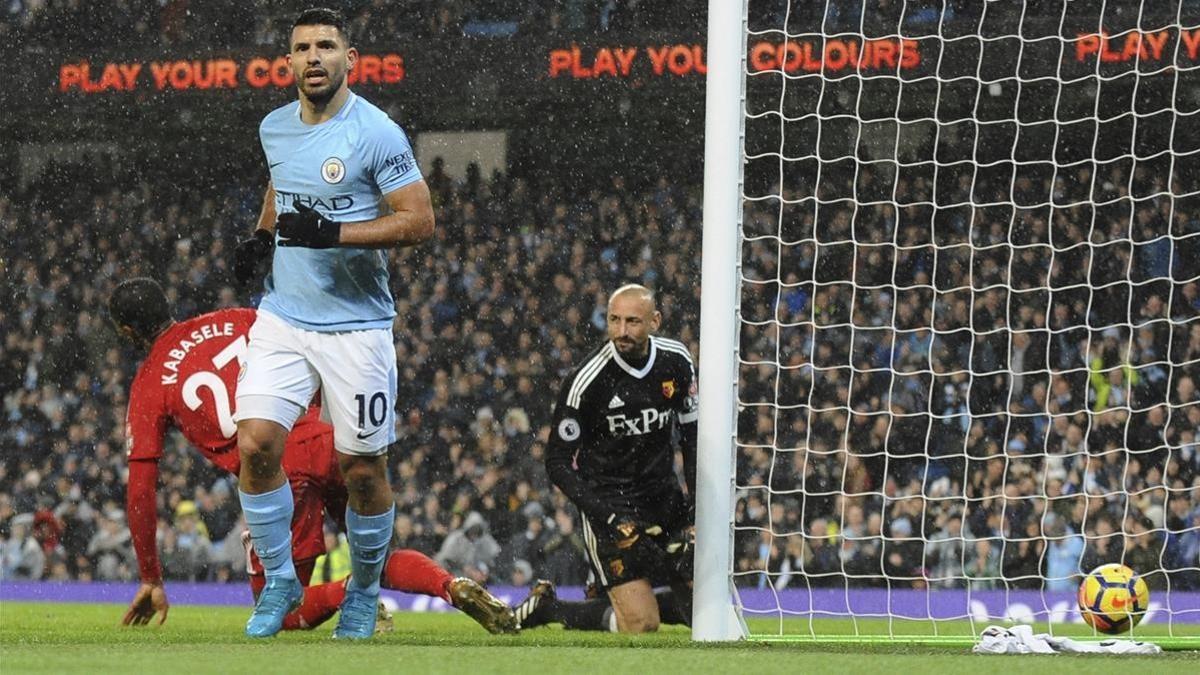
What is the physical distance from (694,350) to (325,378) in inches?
466

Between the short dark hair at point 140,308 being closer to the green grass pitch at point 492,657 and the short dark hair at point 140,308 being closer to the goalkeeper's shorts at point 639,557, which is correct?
the green grass pitch at point 492,657

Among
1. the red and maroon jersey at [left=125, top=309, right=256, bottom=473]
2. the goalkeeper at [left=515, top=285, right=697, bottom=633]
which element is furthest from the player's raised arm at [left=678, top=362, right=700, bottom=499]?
the red and maroon jersey at [left=125, top=309, right=256, bottom=473]

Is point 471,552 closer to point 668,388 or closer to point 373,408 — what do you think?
point 668,388

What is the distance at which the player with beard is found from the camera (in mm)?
5141

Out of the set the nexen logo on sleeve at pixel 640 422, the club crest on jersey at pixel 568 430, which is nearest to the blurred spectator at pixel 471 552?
the nexen logo on sleeve at pixel 640 422

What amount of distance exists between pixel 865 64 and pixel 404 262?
17.9 feet

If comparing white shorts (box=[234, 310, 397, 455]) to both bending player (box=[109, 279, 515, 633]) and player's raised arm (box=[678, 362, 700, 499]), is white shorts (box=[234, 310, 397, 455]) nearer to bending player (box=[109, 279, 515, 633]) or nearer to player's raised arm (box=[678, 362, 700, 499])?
bending player (box=[109, 279, 515, 633])

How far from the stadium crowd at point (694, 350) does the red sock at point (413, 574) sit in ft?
21.0

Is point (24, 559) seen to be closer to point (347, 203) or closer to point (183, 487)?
point (183, 487)

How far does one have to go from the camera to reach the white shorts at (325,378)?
5.11m

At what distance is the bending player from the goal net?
4.50 metres

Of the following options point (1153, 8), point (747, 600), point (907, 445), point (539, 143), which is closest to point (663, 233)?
point (539, 143)

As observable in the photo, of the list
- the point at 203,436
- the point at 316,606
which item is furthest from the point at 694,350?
the point at 316,606

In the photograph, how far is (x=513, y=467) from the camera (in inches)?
619
